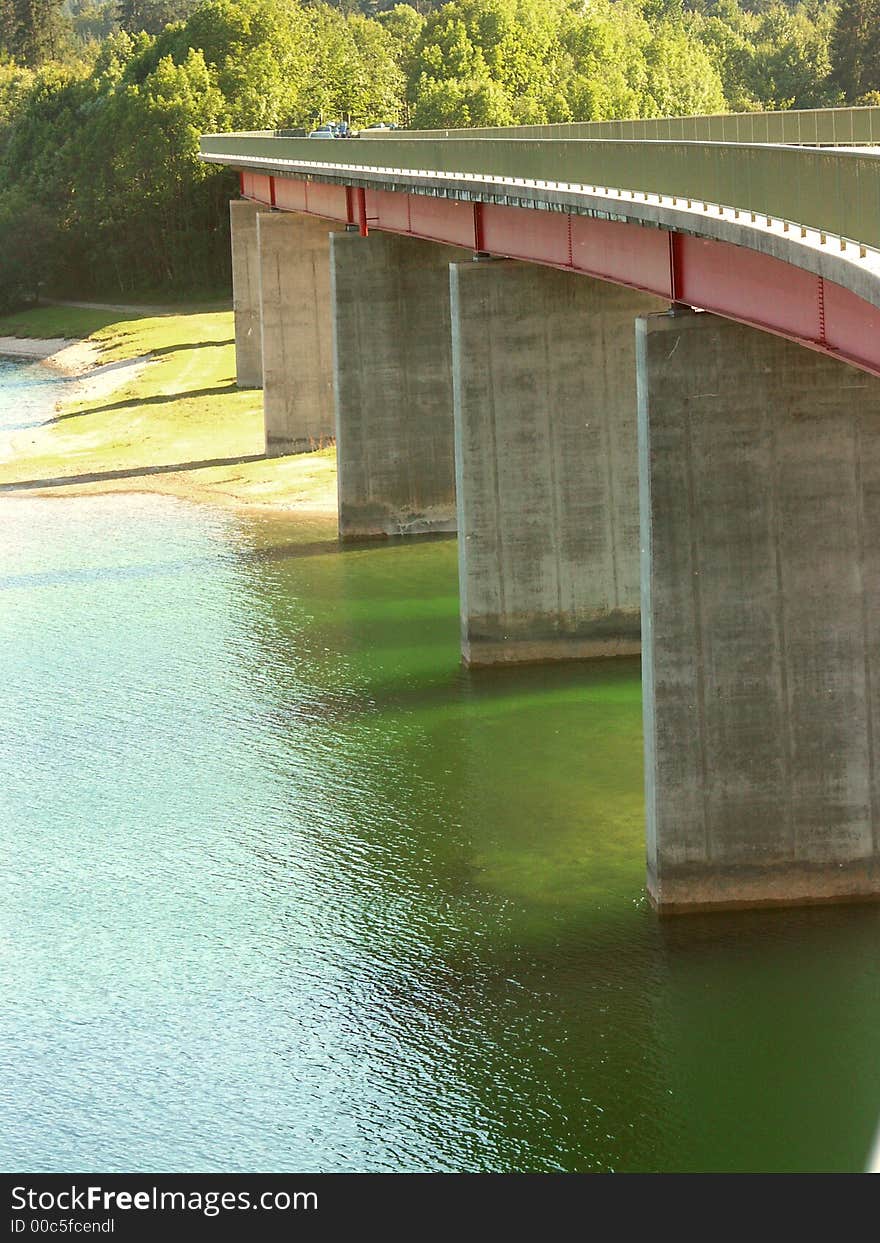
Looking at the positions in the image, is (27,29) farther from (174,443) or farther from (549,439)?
(549,439)

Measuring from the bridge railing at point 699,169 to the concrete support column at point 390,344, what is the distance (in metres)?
2.03

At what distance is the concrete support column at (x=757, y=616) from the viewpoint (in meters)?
21.9

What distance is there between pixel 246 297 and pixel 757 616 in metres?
48.4

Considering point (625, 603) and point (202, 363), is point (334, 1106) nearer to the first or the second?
point (625, 603)

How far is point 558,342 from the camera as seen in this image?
31.5 metres

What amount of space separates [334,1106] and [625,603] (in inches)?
606

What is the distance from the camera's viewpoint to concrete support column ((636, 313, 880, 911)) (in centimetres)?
2192

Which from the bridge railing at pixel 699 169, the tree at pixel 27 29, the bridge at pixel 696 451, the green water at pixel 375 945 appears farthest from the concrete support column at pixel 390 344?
the tree at pixel 27 29

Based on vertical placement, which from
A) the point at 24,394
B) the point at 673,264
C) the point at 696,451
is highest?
the point at 673,264

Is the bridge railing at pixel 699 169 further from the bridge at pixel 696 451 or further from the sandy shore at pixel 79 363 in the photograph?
the sandy shore at pixel 79 363

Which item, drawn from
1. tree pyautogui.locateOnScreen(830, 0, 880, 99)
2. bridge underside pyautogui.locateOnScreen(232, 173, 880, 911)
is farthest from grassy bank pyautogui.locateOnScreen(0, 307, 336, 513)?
tree pyautogui.locateOnScreen(830, 0, 880, 99)

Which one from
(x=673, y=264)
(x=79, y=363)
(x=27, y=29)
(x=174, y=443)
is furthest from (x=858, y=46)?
(x=673, y=264)

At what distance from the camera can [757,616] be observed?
22141 millimetres

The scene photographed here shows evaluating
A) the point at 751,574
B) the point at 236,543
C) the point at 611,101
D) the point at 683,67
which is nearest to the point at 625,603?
the point at 751,574
